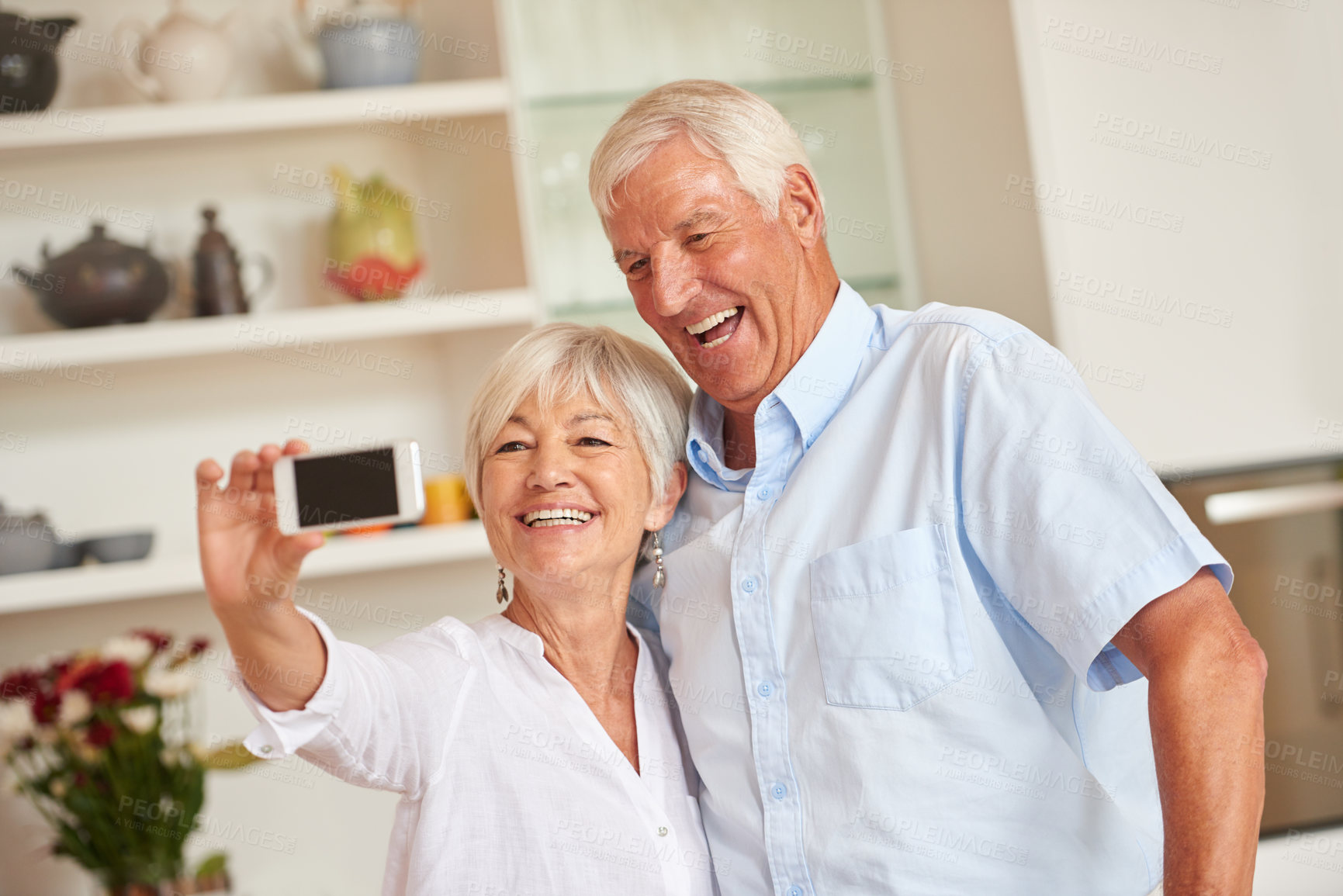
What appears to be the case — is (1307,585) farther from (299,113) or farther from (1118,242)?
(299,113)

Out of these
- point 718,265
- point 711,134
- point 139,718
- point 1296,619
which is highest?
point 711,134

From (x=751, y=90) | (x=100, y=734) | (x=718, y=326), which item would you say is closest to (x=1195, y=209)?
(x=751, y=90)

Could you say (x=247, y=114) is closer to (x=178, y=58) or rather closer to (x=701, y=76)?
(x=178, y=58)

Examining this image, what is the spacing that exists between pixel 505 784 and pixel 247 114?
1573mm

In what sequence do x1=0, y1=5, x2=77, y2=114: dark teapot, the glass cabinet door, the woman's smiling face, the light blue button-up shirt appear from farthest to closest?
the glass cabinet door
x1=0, y1=5, x2=77, y2=114: dark teapot
the woman's smiling face
the light blue button-up shirt

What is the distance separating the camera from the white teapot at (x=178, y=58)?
217 cm

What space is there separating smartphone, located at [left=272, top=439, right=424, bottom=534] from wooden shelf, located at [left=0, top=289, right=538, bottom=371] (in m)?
1.35

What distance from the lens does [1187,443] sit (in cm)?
210

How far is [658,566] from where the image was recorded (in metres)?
1.31

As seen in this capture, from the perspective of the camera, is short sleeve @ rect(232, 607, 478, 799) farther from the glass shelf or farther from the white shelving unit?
the glass shelf

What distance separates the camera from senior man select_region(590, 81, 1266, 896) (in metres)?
0.93

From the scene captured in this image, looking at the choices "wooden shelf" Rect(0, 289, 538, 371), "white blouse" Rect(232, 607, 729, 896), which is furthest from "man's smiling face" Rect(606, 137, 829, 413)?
"wooden shelf" Rect(0, 289, 538, 371)

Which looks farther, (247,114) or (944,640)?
(247,114)

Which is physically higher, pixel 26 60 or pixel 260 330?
pixel 26 60
